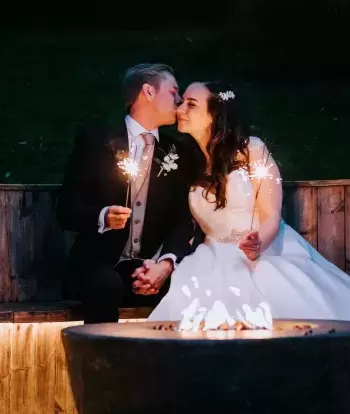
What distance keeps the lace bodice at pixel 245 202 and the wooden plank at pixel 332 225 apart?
0.51 m

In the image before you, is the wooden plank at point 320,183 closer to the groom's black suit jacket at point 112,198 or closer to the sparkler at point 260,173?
the sparkler at point 260,173

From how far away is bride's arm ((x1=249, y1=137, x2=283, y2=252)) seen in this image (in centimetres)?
486

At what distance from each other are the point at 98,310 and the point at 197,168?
100 cm

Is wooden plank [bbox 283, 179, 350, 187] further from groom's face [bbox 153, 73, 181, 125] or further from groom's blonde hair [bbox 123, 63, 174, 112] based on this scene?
groom's blonde hair [bbox 123, 63, 174, 112]

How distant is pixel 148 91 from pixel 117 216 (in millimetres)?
811

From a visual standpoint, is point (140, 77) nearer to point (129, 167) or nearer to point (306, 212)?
point (129, 167)

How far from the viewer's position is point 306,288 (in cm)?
459

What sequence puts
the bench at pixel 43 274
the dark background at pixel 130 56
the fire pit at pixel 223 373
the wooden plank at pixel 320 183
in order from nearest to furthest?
the fire pit at pixel 223 373 < the bench at pixel 43 274 < the wooden plank at pixel 320 183 < the dark background at pixel 130 56

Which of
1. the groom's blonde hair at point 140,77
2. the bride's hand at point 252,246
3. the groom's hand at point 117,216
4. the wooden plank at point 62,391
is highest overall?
the groom's blonde hair at point 140,77

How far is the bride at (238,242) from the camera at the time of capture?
4531mm

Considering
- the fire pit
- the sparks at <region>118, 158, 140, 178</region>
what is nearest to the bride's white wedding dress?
the sparks at <region>118, 158, 140, 178</region>

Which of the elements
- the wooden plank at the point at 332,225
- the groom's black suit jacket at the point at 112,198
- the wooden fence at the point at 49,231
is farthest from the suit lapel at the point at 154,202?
the wooden plank at the point at 332,225

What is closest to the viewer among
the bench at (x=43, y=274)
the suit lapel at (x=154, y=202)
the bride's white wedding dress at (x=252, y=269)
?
the bride's white wedding dress at (x=252, y=269)

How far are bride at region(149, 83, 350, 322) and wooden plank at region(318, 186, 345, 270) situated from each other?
1.02 ft
